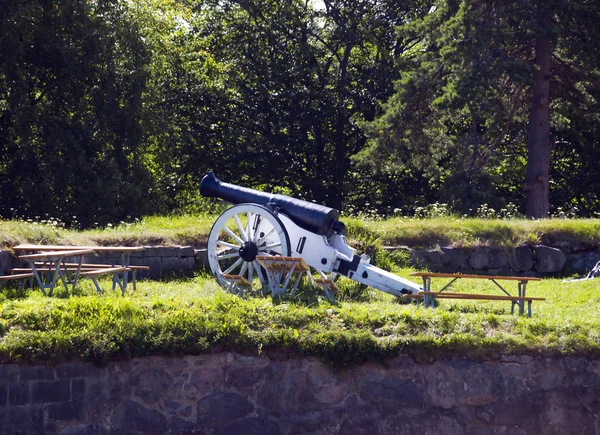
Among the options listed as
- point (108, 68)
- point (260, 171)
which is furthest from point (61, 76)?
point (260, 171)

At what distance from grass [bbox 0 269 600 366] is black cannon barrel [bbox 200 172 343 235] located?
7.38 feet

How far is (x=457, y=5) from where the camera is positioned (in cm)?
2014

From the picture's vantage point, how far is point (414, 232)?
48.4 ft

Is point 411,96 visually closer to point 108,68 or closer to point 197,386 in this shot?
point 108,68

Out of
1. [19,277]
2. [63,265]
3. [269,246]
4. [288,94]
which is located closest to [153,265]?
[269,246]

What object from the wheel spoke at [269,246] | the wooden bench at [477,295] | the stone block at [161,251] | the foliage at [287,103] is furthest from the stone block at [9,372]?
the foliage at [287,103]

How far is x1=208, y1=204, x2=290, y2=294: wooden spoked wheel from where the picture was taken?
1094cm

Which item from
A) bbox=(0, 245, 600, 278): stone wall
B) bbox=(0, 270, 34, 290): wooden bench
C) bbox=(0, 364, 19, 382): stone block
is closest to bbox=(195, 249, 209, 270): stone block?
bbox=(0, 245, 600, 278): stone wall

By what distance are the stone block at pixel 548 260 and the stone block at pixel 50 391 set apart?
8.98 metres

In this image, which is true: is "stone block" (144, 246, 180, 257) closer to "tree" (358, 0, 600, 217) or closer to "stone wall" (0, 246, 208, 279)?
"stone wall" (0, 246, 208, 279)

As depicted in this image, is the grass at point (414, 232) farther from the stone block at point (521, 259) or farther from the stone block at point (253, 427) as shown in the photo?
the stone block at point (253, 427)

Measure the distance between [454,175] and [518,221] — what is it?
14.5ft

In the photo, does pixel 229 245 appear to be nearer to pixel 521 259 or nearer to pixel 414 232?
pixel 414 232

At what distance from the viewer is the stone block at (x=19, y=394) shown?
25.6 ft
